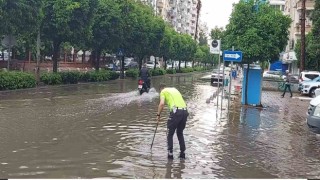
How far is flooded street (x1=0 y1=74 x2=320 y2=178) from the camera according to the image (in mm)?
8086

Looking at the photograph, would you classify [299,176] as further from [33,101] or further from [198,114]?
[33,101]

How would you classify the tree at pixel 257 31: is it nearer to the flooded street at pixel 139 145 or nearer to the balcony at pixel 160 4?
the flooded street at pixel 139 145

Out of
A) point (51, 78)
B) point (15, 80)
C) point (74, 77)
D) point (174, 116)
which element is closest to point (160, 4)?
point (74, 77)

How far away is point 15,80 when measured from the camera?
2448 centimetres

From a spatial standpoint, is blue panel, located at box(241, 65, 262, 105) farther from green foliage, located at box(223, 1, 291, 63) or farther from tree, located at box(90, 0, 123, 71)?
tree, located at box(90, 0, 123, 71)

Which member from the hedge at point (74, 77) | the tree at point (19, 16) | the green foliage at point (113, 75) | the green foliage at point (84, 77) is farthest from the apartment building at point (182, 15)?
the tree at point (19, 16)

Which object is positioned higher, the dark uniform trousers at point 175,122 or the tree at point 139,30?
the tree at point 139,30

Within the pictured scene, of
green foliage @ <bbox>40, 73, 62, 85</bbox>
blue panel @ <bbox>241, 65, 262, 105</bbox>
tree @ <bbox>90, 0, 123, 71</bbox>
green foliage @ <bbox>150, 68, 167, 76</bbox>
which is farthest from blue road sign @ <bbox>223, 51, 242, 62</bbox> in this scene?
green foliage @ <bbox>150, 68, 167, 76</bbox>

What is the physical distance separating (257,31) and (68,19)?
11.8 metres

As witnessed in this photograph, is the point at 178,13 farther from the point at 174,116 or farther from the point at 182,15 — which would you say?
the point at 174,116

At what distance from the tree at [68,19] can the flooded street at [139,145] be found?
1079 centimetres

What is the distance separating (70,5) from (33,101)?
364 inches

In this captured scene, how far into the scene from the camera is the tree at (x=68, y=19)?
2723cm

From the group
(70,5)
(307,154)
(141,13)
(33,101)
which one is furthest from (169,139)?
(141,13)
